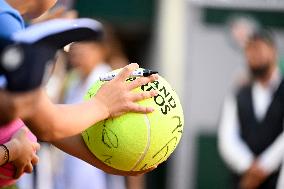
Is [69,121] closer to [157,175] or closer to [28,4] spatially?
[28,4]

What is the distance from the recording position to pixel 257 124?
7543mm

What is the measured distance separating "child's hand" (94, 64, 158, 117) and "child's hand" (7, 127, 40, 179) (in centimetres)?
34

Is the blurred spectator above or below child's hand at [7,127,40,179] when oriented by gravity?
below

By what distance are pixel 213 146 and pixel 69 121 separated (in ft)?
29.4

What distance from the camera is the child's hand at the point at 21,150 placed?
3605mm

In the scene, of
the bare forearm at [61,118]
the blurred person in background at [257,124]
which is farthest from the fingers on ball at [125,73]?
the blurred person in background at [257,124]

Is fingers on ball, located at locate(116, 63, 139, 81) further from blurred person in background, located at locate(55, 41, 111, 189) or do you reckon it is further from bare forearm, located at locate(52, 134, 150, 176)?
blurred person in background, located at locate(55, 41, 111, 189)

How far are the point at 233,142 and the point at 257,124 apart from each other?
0.32 meters

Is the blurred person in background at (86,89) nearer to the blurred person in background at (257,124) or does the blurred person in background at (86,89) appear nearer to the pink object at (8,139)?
the blurred person in background at (257,124)

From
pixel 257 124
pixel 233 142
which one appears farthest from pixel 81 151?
pixel 233 142

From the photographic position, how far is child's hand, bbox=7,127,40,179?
11.8ft

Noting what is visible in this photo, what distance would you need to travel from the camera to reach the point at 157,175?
12.9 metres

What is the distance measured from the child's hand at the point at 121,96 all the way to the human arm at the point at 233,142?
13.5ft

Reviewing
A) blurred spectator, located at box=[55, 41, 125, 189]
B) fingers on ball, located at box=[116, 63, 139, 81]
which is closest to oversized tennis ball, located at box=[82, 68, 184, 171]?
fingers on ball, located at box=[116, 63, 139, 81]
